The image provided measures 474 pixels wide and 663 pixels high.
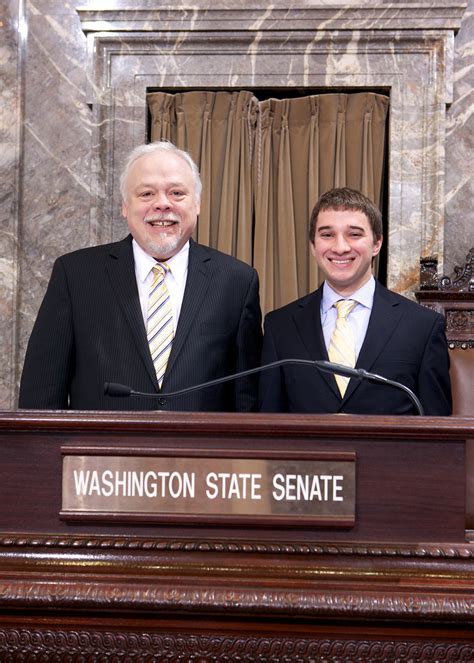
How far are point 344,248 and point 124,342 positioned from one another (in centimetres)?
70

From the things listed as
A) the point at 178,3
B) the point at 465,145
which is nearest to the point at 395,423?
the point at 465,145

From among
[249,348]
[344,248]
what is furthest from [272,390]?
[344,248]

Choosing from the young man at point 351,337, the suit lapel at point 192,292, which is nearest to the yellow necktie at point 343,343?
the young man at point 351,337

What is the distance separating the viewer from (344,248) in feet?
8.87

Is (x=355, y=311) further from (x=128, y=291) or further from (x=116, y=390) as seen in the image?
(x=116, y=390)

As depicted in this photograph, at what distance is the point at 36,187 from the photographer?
4.83m

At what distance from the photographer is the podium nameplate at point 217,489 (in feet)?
5.29

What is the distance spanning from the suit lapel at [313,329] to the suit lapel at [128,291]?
480mm

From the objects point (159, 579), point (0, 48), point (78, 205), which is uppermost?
point (0, 48)

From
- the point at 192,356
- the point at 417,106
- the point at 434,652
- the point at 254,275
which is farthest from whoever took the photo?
the point at 417,106

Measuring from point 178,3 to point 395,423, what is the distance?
3674 mm

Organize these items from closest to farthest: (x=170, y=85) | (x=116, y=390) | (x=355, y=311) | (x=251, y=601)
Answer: (x=251, y=601)
(x=116, y=390)
(x=355, y=311)
(x=170, y=85)

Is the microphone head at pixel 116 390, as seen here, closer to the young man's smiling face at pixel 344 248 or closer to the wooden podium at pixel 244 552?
the wooden podium at pixel 244 552

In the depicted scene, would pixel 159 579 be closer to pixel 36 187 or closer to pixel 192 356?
pixel 192 356
